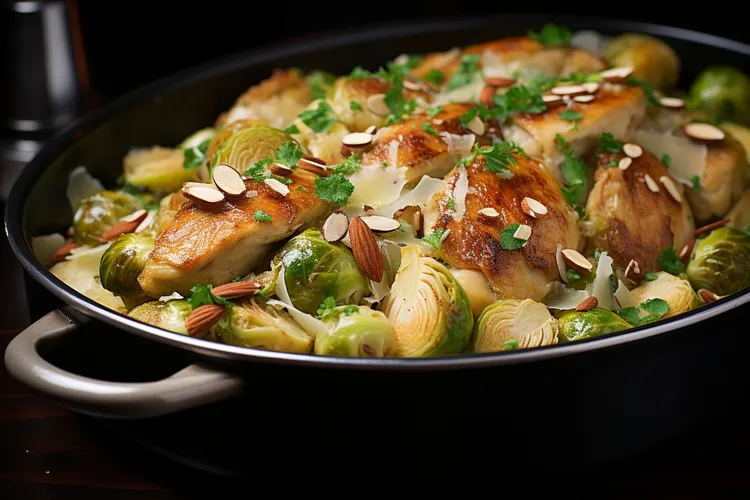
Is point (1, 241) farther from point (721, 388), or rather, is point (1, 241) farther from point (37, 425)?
point (721, 388)

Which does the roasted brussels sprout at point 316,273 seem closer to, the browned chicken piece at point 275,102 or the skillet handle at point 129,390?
the skillet handle at point 129,390

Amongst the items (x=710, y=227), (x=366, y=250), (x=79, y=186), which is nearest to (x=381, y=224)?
(x=366, y=250)

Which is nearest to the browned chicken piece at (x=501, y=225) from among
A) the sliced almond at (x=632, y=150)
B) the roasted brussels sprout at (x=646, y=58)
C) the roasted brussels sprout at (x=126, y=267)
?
the sliced almond at (x=632, y=150)

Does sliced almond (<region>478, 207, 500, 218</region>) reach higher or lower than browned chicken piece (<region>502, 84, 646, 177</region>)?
lower

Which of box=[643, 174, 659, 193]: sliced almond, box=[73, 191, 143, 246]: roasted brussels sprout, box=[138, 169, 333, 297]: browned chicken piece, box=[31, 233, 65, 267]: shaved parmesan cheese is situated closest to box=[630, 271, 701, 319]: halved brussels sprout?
box=[643, 174, 659, 193]: sliced almond

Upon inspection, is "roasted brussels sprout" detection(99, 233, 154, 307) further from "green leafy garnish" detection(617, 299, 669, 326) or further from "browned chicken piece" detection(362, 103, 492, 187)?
"green leafy garnish" detection(617, 299, 669, 326)

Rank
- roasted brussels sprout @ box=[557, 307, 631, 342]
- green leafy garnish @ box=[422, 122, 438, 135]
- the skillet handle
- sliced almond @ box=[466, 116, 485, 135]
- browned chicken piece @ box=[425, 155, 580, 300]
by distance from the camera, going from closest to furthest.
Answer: the skillet handle → roasted brussels sprout @ box=[557, 307, 631, 342] → browned chicken piece @ box=[425, 155, 580, 300] → green leafy garnish @ box=[422, 122, 438, 135] → sliced almond @ box=[466, 116, 485, 135]

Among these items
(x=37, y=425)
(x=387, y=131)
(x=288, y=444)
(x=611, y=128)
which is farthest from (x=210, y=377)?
(x=611, y=128)
